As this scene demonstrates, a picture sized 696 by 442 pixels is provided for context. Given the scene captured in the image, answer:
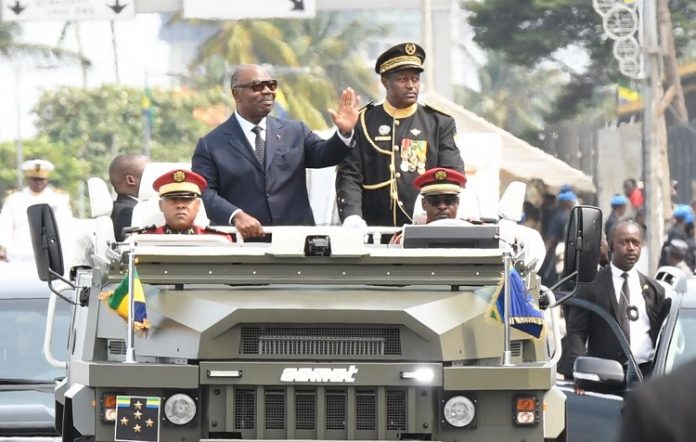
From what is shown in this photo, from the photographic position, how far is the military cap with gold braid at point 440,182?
10.7 m

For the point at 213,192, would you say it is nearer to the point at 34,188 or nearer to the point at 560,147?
the point at 34,188

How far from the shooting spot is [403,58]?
457 inches

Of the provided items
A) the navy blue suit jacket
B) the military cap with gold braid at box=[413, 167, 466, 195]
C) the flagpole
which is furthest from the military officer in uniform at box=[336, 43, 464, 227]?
the flagpole

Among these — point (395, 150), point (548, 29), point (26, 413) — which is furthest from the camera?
point (548, 29)

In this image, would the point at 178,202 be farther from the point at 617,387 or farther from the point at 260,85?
the point at 617,387

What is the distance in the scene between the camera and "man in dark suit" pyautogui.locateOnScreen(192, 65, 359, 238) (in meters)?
11.5

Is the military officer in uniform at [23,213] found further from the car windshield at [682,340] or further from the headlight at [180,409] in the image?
the headlight at [180,409]

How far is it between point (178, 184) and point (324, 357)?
1.76 meters

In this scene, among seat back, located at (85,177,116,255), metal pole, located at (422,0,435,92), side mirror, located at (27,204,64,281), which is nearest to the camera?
side mirror, located at (27,204,64,281)

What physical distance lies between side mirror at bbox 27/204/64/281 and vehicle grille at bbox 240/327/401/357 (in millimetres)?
1062

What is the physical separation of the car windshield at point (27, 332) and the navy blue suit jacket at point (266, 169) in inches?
104

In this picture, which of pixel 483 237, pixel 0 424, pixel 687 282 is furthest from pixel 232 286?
pixel 0 424

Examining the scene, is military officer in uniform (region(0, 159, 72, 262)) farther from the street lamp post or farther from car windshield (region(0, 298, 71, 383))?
the street lamp post

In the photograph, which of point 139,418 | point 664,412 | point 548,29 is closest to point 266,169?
point 139,418
